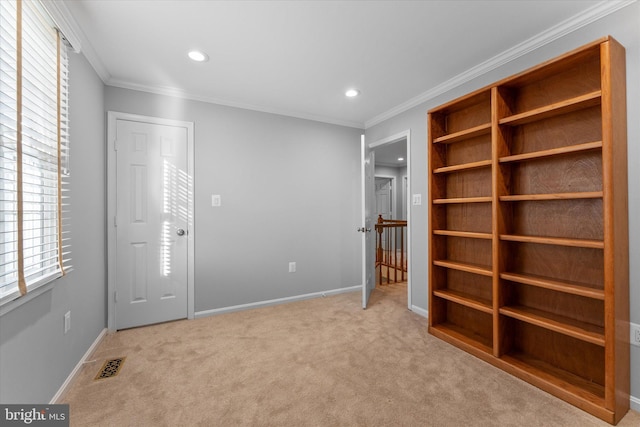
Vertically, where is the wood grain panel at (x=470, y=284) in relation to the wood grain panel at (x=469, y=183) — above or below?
below

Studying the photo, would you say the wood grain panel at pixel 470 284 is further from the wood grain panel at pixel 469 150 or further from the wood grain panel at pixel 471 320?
the wood grain panel at pixel 469 150

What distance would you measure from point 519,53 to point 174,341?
3.69 metres

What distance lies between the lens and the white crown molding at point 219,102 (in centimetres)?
264

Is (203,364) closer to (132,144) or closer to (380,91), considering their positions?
(132,144)

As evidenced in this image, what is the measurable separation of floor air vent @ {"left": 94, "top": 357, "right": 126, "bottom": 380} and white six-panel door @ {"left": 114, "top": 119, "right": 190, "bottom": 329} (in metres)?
0.64

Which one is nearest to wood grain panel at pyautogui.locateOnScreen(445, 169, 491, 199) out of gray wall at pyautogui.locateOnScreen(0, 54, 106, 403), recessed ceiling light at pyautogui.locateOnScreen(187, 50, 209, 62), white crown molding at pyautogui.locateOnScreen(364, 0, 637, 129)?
white crown molding at pyautogui.locateOnScreen(364, 0, 637, 129)

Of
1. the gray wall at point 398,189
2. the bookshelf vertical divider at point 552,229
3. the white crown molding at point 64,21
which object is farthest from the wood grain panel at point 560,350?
the gray wall at point 398,189

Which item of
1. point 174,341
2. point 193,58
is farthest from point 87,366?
point 193,58

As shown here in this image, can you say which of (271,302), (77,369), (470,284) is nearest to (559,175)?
(470,284)

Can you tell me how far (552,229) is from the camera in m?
1.89

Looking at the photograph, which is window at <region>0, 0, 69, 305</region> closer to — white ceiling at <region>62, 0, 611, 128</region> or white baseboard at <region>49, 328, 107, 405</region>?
white ceiling at <region>62, 0, 611, 128</region>

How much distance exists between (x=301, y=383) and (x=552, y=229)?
6.61ft

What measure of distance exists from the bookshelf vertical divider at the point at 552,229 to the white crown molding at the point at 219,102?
1592mm
